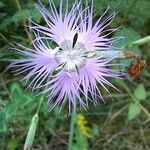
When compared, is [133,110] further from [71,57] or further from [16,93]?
[71,57]

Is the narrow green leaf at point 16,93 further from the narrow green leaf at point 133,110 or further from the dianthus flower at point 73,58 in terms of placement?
the narrow green leaf at point 133,110

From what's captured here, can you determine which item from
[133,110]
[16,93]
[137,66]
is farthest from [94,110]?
[137,66]

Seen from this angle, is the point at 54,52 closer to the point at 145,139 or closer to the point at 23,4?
the point at 23,4

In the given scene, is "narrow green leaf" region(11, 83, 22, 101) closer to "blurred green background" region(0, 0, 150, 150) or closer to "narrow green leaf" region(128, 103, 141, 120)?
"blurred green background" region(0, 0, 150, 150)

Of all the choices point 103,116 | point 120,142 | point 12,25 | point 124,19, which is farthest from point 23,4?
point 120,142

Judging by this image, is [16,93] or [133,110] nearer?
[16,93]

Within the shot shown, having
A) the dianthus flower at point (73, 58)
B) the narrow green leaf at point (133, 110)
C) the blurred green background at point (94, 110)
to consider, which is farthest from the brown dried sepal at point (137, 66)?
the narrow green leaf at point (133, 110)

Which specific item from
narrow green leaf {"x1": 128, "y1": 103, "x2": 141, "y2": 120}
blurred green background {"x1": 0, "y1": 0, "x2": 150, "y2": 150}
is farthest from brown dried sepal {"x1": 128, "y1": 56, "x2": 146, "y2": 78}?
narrow green leaf {"x1": 128, "y1": 103, "x2": 141, "y2": 120}
